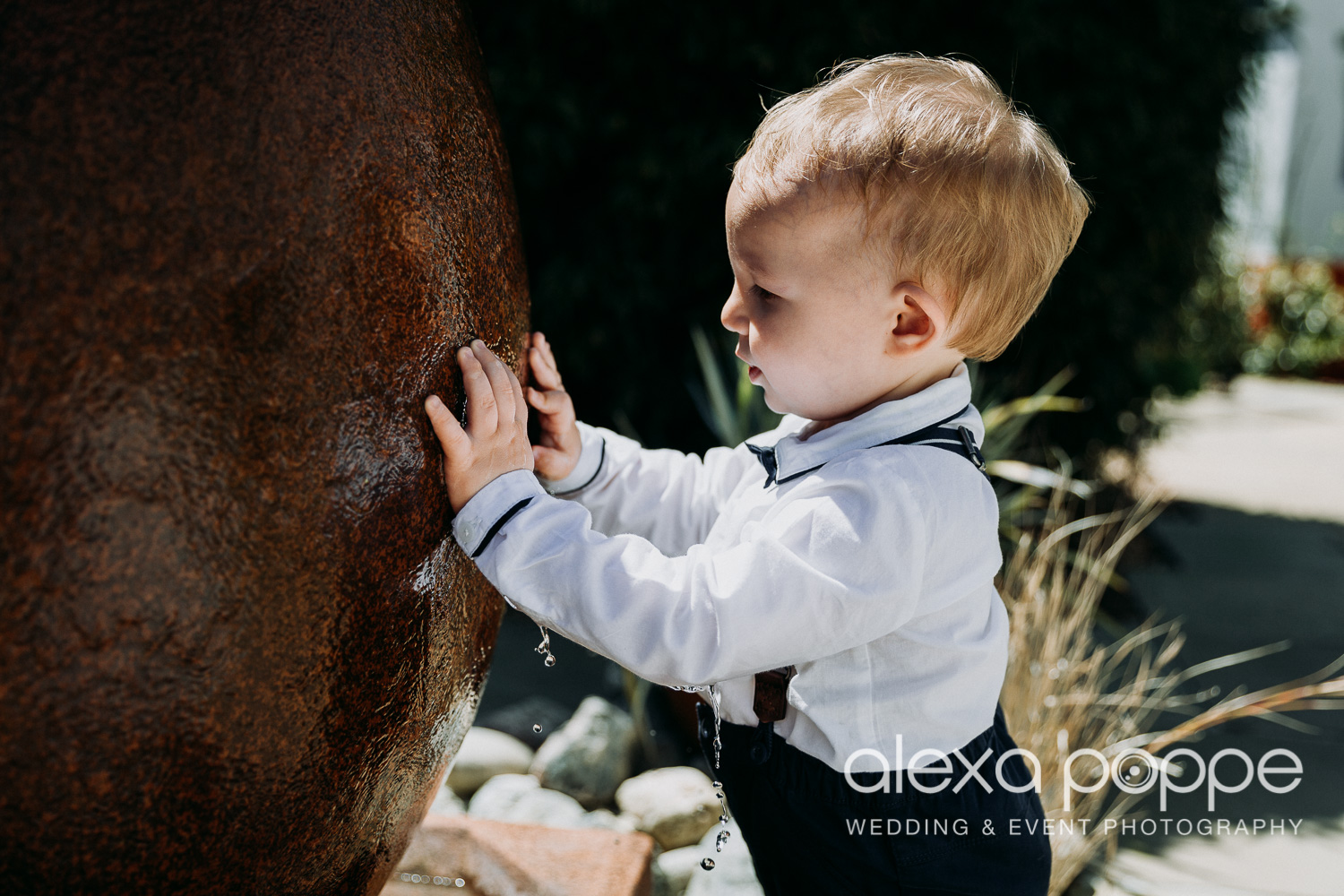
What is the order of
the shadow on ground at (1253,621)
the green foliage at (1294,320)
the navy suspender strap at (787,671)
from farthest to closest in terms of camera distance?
the green foliage at (1294,320), the shadow on ground at (1253,621), the navy suspender strap at (787,671)

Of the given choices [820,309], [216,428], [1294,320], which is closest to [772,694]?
[820,309]

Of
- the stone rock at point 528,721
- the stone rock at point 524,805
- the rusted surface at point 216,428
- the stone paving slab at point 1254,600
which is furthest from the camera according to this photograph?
the stone rock at point 528,721

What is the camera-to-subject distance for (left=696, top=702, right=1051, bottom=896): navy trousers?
1564 mm

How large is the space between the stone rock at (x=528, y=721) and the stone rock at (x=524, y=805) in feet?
1.50

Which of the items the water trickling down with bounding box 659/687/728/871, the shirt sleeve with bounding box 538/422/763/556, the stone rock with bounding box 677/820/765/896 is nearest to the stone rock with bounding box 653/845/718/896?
the stone rock with bounding box 677/820/765/896

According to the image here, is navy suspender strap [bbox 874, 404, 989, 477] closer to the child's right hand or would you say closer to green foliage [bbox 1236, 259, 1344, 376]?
the child's right hand

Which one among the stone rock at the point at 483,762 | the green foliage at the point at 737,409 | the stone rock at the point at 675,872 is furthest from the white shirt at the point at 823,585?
the green foliage at the point at 737,409

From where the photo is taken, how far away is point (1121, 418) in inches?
230

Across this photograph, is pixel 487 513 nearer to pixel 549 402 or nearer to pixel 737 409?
pixel 549 402

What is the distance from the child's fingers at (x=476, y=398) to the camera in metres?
1.38

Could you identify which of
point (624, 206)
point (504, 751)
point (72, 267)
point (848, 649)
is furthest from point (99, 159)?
point (624, 206)

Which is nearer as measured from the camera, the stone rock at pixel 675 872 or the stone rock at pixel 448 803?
the stone rock at pixel 675 872

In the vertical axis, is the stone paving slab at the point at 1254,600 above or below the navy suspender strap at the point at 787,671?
below

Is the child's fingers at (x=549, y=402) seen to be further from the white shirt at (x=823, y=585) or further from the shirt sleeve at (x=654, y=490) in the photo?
the white shirt at (x=823, y=585)
